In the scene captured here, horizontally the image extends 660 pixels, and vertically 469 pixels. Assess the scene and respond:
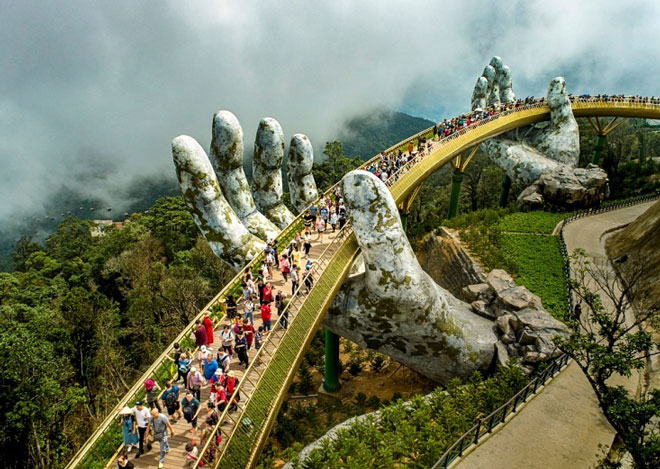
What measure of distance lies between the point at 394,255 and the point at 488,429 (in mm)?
6633

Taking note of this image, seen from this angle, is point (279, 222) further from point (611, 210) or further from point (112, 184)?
point (112, 184)

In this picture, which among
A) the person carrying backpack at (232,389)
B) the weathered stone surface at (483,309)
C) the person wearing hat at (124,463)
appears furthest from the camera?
the weathered stone surface at (483,309)

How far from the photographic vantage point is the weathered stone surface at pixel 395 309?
15.7 meters

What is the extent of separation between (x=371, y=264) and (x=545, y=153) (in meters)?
29.7

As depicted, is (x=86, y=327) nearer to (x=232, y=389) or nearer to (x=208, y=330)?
(x=208, y=330)

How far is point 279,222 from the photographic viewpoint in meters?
22.0

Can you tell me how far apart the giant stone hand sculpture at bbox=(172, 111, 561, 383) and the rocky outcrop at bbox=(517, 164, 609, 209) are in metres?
16.1

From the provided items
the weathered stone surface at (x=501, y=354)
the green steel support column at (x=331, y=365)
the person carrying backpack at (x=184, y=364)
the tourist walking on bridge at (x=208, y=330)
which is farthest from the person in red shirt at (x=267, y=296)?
the weathered stone surface at (x=501, y=354)

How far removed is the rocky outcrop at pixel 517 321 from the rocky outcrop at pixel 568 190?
1506 centimetres

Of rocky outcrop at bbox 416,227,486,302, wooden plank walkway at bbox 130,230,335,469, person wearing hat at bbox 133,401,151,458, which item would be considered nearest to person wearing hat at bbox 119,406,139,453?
person wearing hat at bbox 133,401,151,458

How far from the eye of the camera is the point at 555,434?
11.8m

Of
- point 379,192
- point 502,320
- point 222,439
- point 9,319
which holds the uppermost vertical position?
point 379,192

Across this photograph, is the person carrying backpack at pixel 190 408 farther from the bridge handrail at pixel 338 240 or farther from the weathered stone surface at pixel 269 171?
the weathered stone surface at pixel 269 171

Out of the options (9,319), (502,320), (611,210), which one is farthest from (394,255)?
(9,319)
